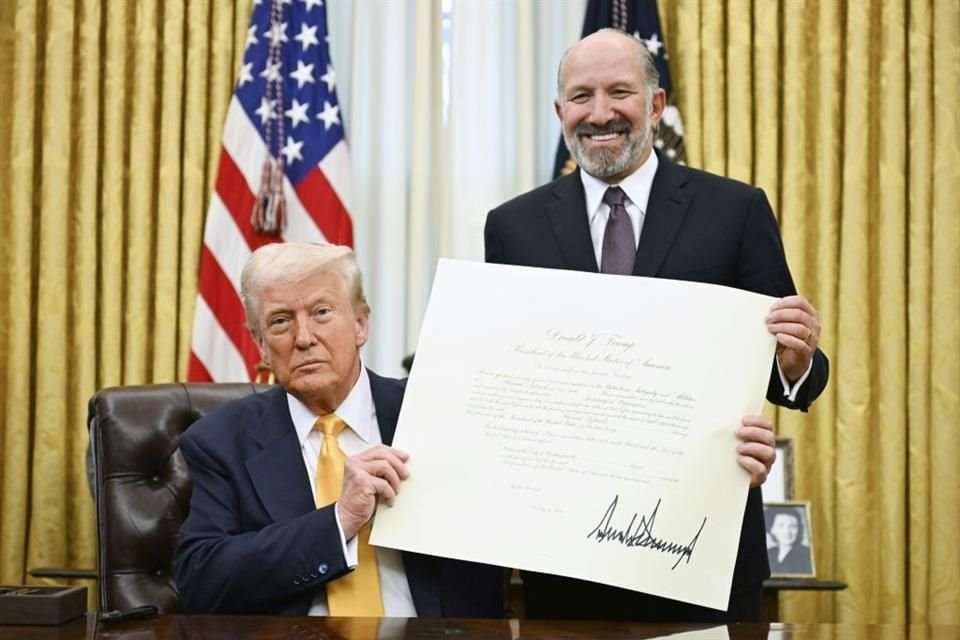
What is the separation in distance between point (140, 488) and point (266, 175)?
7.04 feet

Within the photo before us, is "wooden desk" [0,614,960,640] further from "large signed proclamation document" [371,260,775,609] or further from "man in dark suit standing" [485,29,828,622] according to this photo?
"man in dark suit standing" [485,29,828,622]

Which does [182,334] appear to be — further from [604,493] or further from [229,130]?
[604,493]

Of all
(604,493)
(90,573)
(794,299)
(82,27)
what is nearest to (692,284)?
(794,299)

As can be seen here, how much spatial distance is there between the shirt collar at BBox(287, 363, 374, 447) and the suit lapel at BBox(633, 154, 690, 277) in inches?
24.2

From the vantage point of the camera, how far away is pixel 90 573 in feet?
13.1

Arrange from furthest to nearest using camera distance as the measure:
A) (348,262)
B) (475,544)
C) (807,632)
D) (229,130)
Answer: (229,130), (348,262), (475,544), (807,632)

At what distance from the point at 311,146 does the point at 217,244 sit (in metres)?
0.53

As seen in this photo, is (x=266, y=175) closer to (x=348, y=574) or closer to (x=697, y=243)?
(x=697, y=243)

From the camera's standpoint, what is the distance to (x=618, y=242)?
8.54 feet

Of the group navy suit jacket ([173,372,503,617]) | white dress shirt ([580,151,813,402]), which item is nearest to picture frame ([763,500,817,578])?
white dress shirt ([580,151,813,402])

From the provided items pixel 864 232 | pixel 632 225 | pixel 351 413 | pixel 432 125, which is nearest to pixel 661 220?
pixel 632 225

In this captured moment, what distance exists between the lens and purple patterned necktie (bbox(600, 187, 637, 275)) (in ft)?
8.46

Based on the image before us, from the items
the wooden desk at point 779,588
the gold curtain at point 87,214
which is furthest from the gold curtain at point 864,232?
the gold curtain at point 87,214
